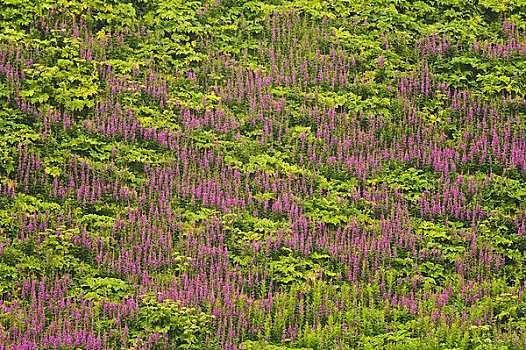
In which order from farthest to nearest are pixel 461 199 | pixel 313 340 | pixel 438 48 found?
pixel 438 48, pixel 461 199, pixel 313 340

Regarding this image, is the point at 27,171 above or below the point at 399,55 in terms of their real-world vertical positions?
below

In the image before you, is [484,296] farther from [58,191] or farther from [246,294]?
[58,191]

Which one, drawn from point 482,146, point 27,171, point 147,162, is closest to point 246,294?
point 147,162

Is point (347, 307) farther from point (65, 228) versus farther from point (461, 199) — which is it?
point (65, 228)

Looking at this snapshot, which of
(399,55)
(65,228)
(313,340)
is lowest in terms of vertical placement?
(313,340)

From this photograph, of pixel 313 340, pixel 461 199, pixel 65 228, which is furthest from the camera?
pixel 461 199

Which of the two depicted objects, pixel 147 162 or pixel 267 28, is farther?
pixel 267 28
